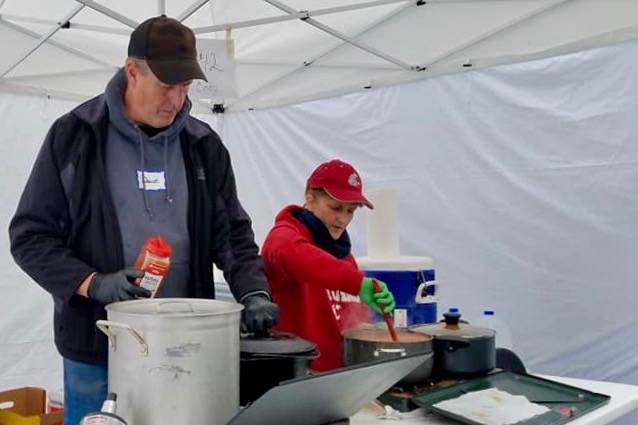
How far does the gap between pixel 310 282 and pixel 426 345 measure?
0.41 metres

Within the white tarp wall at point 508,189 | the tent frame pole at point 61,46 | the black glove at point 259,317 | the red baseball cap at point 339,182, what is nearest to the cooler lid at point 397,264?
the red baseball cap at point 339,182

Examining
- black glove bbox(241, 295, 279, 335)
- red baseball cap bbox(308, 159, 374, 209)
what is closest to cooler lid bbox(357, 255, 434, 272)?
red baseball cap bbox(308, 159, 374, 209)

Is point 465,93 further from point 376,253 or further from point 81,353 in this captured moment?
point 81,353

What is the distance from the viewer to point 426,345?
3.84ft

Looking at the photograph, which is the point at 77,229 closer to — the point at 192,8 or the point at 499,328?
the point at 192,8

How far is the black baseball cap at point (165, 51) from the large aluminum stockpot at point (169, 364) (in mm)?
467

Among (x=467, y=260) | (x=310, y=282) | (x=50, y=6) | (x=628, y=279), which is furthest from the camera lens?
(x=467, y=260)

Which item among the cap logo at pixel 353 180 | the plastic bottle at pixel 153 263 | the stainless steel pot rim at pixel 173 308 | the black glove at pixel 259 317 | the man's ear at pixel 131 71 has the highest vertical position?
the man's ear at pixel 131 71

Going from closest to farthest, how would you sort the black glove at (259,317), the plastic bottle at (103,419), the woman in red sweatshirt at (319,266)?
the plastic bottle at (103,419) < the black glove at (259,317) < the woman in red sweatshirt at (319,266)

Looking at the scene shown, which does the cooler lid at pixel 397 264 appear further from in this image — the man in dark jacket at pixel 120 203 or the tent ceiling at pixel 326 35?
the tent ceiling at pixel 326 35

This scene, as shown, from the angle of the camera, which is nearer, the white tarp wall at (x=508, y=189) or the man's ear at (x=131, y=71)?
the man's ear at (x=131, y=71)

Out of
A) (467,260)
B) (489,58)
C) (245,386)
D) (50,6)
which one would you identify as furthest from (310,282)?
(50,6)

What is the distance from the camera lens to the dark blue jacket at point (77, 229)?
1134mm

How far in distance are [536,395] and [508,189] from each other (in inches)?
→ 56.3
